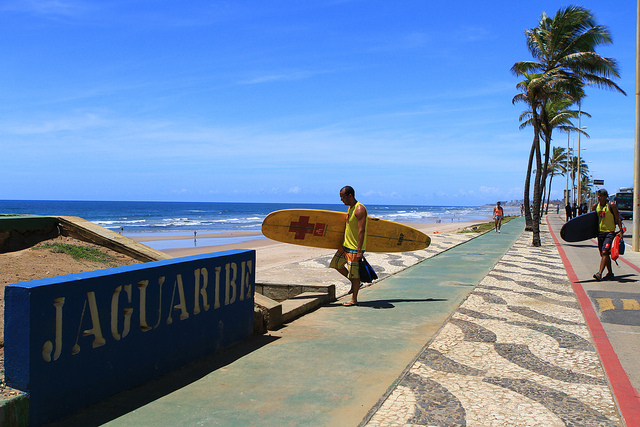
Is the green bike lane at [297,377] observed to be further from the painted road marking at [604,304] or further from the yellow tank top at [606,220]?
the yellow tank top at [606,220]

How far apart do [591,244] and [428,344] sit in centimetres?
1776

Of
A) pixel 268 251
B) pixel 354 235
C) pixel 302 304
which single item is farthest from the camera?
pixel 268 251

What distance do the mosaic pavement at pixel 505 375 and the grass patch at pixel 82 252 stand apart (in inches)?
150

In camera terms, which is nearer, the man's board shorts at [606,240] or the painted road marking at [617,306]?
the painted road marking at [617,306]

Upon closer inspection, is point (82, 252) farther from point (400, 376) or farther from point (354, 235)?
point (400, 376)

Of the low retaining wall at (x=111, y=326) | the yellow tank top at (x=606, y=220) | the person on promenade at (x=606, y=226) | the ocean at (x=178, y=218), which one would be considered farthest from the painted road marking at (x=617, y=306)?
the ocean at (x=178, y=218)

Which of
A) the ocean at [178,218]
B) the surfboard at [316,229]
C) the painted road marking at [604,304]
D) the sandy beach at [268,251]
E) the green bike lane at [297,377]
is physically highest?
the surfboard at [316,229]

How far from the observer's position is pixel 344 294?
833 centimetres

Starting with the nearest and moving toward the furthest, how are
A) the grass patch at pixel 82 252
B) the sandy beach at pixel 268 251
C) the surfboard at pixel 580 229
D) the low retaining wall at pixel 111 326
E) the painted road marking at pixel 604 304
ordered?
the low retaining wall at pixel 111 326 < the grass patch at pixel 82 252 < the painted road marking at pixel 604 304 < the surfboard at pixel 580 229 < the sandy beach at pixel 268 251

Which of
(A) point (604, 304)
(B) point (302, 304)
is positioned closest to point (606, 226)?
(A) point (604, 304)

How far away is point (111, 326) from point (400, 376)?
217 centimetres

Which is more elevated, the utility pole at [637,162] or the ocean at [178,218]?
the utility pole at [637,162]

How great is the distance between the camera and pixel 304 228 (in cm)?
782

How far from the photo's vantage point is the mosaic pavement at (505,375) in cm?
331
